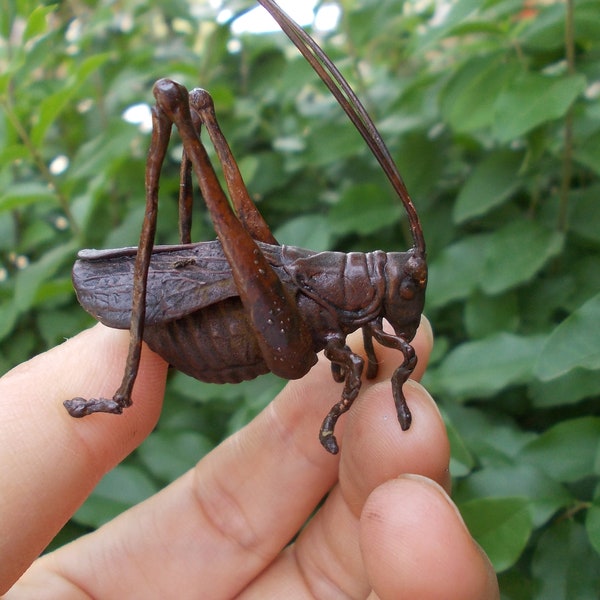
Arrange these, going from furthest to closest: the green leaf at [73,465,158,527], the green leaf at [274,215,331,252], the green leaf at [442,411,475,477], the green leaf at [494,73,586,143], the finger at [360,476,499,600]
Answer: the green leaf at [274,215,331,252], the green leaf at [73,465,158,527], the green leaf at [494,73,586,143], the green leaf at [442,411,475,477], the finger at [360,476,499,600]

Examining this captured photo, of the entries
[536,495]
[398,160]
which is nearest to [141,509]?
[536,495]

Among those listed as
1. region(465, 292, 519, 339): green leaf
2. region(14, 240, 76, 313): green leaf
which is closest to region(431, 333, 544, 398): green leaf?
region(465, 292, 519, 339): green leaf

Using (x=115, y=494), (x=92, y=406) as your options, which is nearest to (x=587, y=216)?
(x=92, y=406)

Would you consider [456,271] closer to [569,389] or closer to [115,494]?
[569,389]

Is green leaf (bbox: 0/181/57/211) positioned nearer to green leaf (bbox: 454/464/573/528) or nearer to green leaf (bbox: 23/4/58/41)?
green leaf (bbox: 23/4/58/41)

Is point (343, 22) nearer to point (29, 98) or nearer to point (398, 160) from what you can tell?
point (398, 160)
